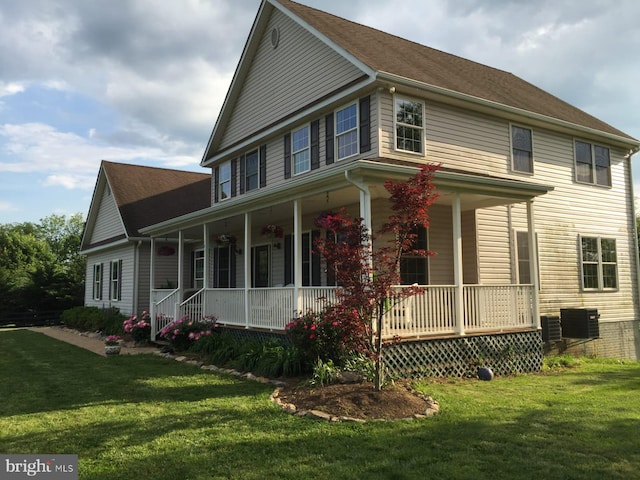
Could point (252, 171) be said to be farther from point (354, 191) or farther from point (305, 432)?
point (305, 432)

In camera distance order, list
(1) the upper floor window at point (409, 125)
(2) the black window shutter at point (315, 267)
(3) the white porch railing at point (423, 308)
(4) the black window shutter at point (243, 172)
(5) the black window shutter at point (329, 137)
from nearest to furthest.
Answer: (3) the white porch railing at point (423, 308), (1) the upper floor window at point (409, 125), (5) the black window shutter at point (329, 137), (2) the black window shutter at point (315, 267), (4) the black window shutter at point (243, 172)

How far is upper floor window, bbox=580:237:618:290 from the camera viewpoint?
14.9m

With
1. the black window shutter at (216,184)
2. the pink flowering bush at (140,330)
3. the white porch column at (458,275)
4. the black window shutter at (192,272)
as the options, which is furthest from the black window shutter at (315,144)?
the black window shutter at (192,272)

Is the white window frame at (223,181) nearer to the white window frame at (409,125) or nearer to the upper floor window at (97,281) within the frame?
the white window frame at (409,125)

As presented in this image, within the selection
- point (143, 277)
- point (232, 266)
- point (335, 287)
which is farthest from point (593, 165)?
point (143, 277)

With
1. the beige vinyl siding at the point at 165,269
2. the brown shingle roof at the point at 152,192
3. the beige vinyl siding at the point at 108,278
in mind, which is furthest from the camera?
the brown shingle roof at the point at 152,192

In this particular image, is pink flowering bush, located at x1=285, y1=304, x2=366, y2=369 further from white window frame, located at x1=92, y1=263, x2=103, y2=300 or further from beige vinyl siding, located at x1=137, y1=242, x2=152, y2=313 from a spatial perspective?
white window frame, located at x1=92, y1=263, x2=103, y2=300

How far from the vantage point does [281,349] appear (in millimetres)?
9648

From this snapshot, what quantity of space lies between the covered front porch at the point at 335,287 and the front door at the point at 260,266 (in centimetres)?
6

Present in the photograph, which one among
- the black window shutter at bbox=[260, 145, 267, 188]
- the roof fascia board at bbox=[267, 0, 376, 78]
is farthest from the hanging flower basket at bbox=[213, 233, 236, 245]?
the roof fascia board at bbox=[267, 0, 376, 78]

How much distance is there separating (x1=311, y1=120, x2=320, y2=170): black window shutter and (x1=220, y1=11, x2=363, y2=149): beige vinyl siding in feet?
2.36

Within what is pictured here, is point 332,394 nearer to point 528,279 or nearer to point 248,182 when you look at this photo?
point 528,279

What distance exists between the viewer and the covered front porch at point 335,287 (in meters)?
9.50

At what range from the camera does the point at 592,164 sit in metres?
15.5
